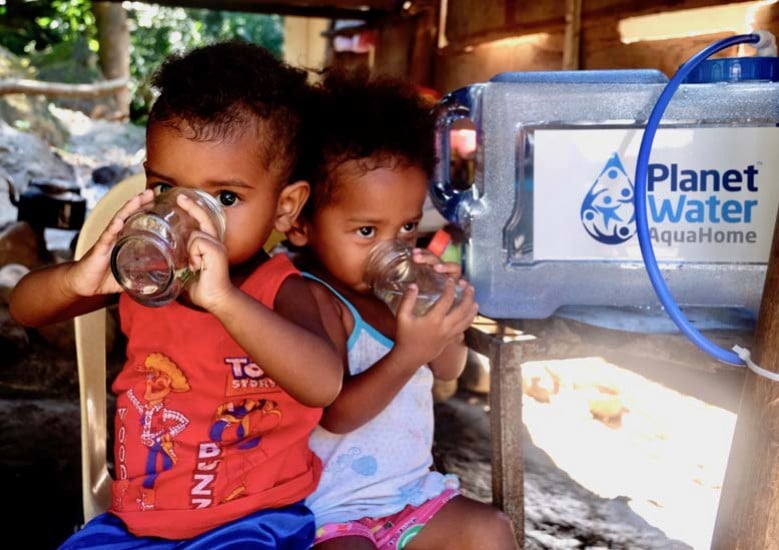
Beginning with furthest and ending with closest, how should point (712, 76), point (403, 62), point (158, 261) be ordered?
point (403, 62), point (712, 76), point (158, 261)

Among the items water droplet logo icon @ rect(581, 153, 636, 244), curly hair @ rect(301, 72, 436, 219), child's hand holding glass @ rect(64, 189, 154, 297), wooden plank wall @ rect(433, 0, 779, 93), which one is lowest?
child's hand holding glass @ rect(64, 189, 154, 297)

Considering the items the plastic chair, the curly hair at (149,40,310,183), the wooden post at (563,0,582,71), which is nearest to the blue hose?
the curly hair at (149,40,310,183)

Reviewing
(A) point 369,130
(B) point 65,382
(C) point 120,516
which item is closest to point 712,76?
(A) point 369,130

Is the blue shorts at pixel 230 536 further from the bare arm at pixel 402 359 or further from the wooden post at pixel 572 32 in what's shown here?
the wooden post at pixel 572 32

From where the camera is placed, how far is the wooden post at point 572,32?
370cm

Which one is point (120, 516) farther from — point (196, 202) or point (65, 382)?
point (65, 382)

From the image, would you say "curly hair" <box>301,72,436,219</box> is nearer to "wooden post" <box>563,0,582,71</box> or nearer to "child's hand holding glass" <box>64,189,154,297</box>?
"child's hand holding glass" <box>64,189,154,297</box>

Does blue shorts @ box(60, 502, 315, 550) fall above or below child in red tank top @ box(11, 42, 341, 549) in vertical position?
below

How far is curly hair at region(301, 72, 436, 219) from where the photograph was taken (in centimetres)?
142

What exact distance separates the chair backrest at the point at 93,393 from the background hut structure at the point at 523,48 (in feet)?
2.46

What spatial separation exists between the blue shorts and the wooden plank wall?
6.53ft

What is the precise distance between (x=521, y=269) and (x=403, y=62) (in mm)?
4437

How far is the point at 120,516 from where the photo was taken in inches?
51.4

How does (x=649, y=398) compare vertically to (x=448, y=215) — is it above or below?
below
